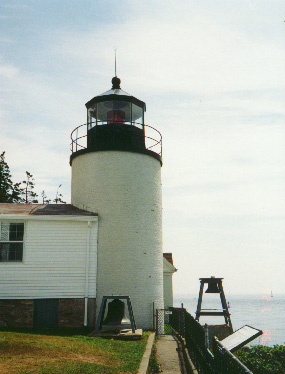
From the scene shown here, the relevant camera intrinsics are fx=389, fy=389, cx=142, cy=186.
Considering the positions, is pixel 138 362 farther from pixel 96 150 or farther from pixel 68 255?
pixel 96 150

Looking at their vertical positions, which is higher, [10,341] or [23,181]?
[23,181]

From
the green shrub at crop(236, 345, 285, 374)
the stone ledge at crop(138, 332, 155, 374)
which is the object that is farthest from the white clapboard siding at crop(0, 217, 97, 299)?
the green shrub at crop(236, 345, 285, 374)

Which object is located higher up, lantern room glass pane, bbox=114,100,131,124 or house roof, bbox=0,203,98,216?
lantern room glass pane, bbox=114,100,131,124

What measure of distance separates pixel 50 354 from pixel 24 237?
723 cm

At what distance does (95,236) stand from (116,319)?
3.78m

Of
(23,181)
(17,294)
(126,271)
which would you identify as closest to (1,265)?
(17,294)

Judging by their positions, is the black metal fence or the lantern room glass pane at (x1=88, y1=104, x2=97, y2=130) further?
the lantern room glass pane at (x1=88, y1=104, x2=97, y2=130)

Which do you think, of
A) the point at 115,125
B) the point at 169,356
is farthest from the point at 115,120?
the point at 169,356

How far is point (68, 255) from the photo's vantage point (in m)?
16.0

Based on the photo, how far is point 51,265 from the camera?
15859mm

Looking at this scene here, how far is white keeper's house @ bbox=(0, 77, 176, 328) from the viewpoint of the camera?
615 inches

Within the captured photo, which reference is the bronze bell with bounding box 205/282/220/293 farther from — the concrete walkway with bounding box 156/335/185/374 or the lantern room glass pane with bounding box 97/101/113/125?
the lantern room glass pane with bounding box 97/101/113/125

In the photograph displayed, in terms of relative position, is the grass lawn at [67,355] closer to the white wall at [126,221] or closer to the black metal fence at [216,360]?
the black metal fence at [216,360]

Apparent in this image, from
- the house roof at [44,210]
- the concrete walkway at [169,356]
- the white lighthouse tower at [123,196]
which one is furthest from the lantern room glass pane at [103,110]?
the concrete walkway at [169,356]
